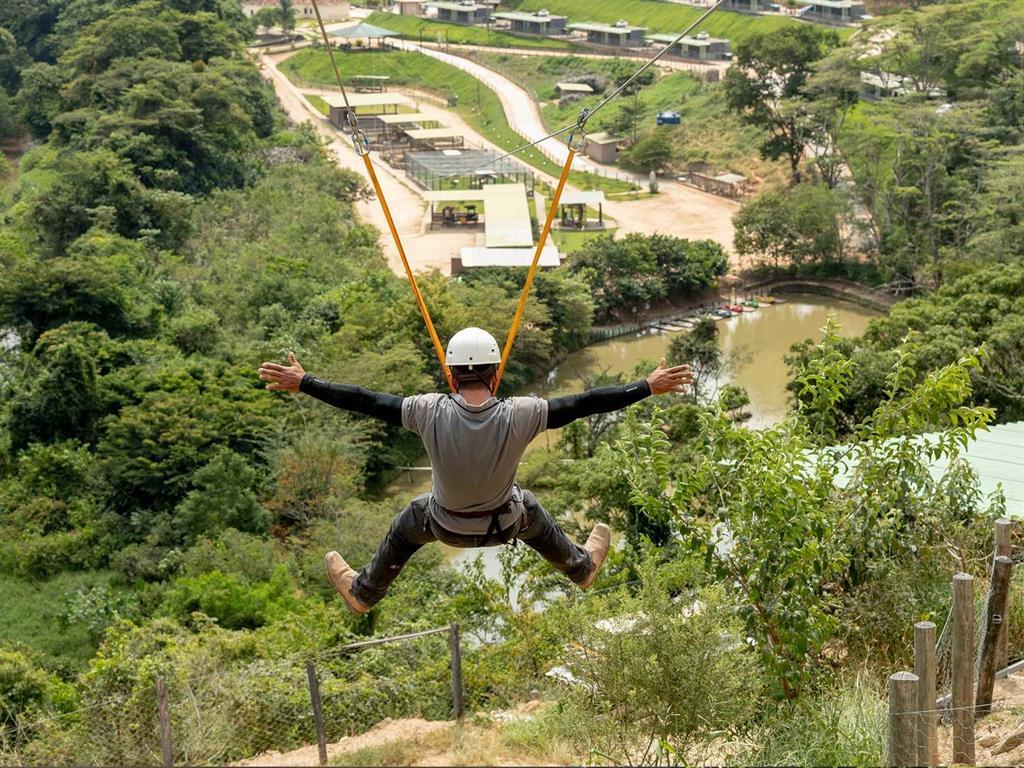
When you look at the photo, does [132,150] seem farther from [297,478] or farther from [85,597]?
[85,597]

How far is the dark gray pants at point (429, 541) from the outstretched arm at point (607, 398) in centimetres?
63

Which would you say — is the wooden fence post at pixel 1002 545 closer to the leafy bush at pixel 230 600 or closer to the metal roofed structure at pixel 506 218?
the leafy bush at pixel 230 600

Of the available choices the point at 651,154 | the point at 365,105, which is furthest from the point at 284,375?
the point at 365,105

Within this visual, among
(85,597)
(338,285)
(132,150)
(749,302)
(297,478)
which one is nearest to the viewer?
(85,597)

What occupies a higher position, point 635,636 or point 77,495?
point 635,636

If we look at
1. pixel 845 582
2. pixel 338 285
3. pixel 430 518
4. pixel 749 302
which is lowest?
pixel 749 302

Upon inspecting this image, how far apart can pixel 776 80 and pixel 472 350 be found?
33105 mm

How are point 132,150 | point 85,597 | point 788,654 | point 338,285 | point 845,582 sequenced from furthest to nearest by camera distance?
point 132,150
point 338,285
point 85,597
point 845,582
point 788,654

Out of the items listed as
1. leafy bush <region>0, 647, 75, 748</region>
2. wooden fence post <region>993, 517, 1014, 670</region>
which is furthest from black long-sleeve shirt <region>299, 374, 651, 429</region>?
leafy bush <region>0, 647, 75, 748</region>

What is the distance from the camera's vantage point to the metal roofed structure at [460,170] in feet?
118

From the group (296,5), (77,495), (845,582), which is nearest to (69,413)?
(77,495)

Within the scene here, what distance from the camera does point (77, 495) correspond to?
54.9ft

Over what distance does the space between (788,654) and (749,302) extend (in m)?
22.0

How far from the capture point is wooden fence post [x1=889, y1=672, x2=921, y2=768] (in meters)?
4.75
